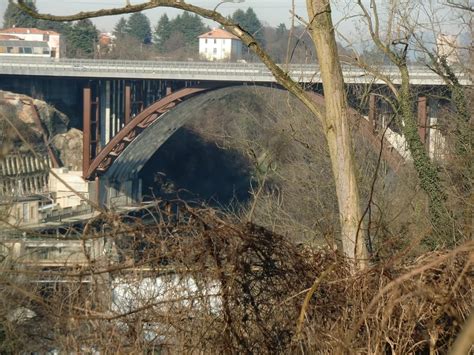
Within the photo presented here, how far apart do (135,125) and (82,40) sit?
61.6ft

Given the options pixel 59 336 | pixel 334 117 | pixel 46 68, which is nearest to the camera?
pixel 59 336

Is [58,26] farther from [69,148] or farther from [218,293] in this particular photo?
[218,293]

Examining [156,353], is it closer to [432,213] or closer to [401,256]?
[401,256]

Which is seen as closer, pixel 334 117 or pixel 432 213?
pixel 334 117

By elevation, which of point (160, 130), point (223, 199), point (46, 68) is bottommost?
point (223, 199)

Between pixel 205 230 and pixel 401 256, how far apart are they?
2.66ft

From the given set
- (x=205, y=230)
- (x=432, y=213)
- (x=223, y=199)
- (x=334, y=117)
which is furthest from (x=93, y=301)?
(x=223, y=199)

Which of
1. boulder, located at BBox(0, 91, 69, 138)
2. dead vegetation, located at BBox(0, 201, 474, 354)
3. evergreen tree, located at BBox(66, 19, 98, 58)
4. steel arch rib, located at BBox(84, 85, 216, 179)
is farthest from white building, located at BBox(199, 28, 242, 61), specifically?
dead vegetation, located at BBox(0, 201, 474, 354)

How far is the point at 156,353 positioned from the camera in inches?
157

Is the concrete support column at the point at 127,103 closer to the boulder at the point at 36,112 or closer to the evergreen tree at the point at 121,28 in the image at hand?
the boulder at the point at 36,112

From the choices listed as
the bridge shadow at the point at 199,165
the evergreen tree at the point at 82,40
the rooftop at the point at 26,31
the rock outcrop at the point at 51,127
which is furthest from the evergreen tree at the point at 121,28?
the rock outcrop at the point at 51,127

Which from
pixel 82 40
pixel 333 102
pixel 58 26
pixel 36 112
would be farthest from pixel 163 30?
pixel 333 102

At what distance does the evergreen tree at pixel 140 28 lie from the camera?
6288cm

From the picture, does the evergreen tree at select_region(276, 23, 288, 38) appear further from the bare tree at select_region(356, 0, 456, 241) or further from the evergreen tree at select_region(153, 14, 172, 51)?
the bare tree at select_region(356, 0, 456, 241)
